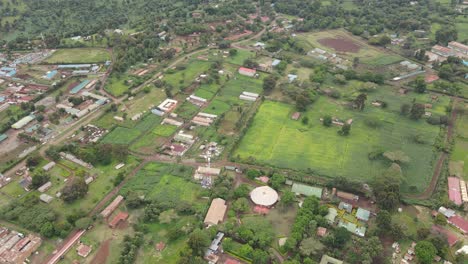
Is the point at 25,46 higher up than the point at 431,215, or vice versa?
the point at 25,46

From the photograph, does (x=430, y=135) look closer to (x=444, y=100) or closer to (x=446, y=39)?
(x=444, y=100)

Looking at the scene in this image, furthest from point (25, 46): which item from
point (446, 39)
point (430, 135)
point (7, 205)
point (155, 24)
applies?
point (446, 39)

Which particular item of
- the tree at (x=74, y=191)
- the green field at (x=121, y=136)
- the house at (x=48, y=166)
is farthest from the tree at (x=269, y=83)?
the house at (x=48, y=166)

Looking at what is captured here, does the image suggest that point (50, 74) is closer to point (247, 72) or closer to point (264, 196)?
point (247, 72)

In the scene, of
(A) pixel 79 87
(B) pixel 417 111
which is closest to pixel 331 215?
(B) pixel 417 111

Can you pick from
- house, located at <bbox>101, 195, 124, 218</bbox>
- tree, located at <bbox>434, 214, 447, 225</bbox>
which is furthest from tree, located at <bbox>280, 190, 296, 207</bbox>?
house, located at <bbox>101, 195, 124, 218</bbox>
